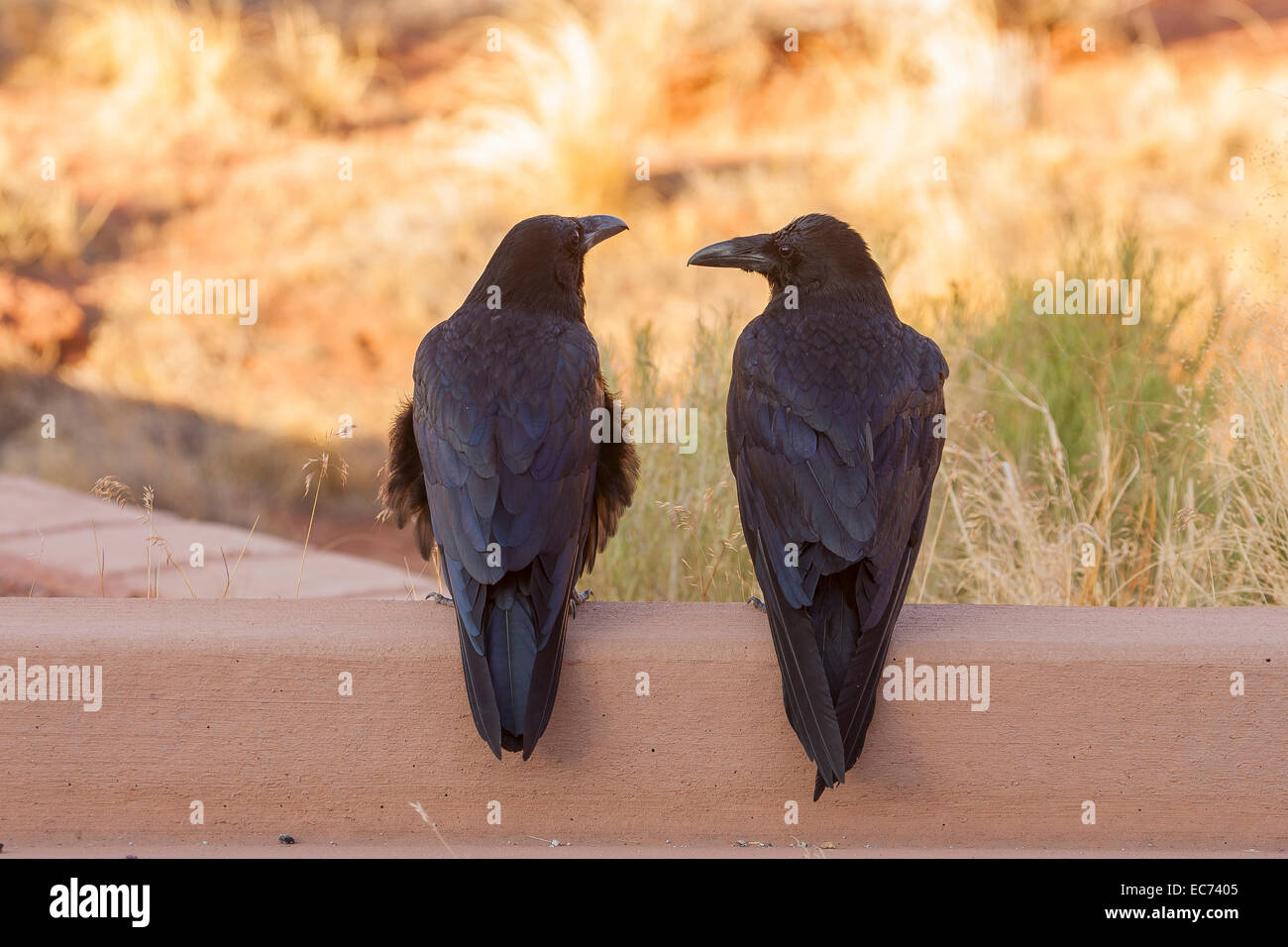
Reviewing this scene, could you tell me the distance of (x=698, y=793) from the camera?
3.49 metres

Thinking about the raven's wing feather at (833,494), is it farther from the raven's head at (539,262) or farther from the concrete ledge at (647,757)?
the raven's head at (539,262)

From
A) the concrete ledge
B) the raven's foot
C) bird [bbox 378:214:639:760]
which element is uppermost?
bird [bbox 378:214:639:760]

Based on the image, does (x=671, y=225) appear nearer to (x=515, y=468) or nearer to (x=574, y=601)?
(x=574, y=601)

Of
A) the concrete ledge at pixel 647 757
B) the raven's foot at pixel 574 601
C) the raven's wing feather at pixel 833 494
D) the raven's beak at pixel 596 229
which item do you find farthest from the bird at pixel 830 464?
the raven's foot at pixel 574 601

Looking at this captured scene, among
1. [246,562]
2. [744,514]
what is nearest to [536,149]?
[246,562]

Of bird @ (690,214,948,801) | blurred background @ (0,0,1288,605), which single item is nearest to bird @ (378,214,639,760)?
bird @ (690,214,948,801)

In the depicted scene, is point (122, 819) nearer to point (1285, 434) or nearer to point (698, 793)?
point (698, 793)

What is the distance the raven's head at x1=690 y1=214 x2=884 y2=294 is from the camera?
4.10m

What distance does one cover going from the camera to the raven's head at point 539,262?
13.6 ft

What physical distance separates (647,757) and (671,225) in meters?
9.85

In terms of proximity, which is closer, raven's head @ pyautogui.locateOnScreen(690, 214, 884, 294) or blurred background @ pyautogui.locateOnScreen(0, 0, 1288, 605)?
raven's head @ pyautogui.locateOnScreen(690, 214, 884, 294)

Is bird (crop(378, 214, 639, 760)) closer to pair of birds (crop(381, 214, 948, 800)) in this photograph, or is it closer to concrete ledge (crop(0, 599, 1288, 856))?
pair of birds (crop(381, 214, 948, 800))

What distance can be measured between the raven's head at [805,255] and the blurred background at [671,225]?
938 millimetres

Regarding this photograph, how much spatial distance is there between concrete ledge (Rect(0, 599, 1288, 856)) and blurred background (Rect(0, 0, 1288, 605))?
1240 millimetres
